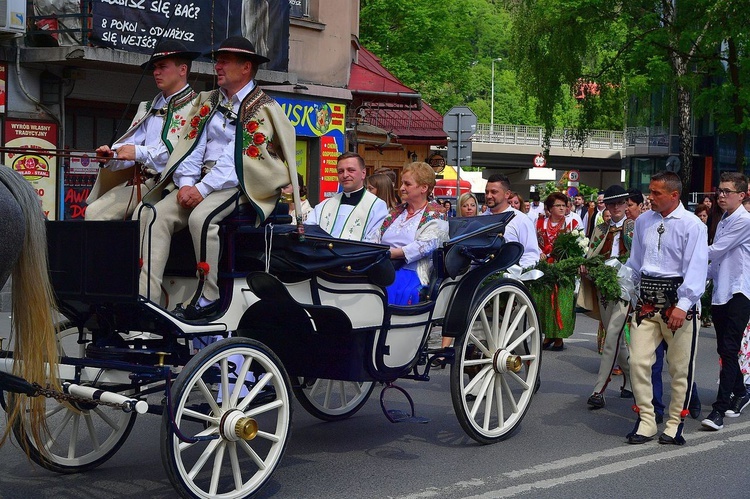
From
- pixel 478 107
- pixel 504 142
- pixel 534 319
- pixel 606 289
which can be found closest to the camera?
pixel 534 319

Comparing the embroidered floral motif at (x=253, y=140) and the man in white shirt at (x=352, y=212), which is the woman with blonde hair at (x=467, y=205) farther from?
the embroidered floral motif at (x=253, y=140)

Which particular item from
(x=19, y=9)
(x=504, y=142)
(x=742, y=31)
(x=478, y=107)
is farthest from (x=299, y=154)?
(x=478, y=107)

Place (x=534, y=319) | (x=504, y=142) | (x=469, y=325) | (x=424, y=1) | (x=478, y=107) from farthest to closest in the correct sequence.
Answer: (x=478, y=107)
(x=504, y=142)
(x=424, y=1)
(x=534, y=319)
(x=469, y=325)

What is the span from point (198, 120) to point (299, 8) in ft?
48.1

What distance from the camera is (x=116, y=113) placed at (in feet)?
57.0

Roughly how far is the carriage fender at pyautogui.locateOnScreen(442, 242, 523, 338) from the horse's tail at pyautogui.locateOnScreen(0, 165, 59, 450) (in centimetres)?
280

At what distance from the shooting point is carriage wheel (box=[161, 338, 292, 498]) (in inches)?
205

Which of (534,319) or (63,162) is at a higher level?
(63,162)

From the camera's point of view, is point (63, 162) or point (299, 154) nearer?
point (63, 162)

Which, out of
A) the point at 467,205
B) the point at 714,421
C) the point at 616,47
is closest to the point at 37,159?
the point at 467,205

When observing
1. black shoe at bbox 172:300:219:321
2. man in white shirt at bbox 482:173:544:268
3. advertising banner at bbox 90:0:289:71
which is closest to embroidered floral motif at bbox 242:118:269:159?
black shoe at bbox 172:300:219:321

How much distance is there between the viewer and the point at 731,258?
8461mm

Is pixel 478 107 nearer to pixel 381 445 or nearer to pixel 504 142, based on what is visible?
pixel 504 142

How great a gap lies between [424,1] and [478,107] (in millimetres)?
53250
